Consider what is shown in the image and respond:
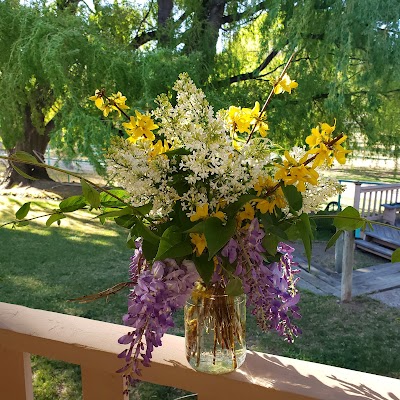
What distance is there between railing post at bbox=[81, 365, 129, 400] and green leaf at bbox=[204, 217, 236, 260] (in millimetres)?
200

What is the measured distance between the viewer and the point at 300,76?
10.7 ft

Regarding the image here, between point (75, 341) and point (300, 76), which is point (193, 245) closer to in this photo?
point (75, 341)

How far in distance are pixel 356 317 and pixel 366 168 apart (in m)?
1.87

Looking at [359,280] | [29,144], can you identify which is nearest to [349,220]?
[359,280]

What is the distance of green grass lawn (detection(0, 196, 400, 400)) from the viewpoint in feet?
6.47

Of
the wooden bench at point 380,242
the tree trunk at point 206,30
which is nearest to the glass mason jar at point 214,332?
the tree trunk at point 206,30

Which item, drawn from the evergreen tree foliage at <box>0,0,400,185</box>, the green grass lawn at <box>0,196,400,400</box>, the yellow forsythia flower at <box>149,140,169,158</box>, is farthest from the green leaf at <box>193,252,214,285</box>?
the evergreen tree foliage at <box>0,0,400,185</box>

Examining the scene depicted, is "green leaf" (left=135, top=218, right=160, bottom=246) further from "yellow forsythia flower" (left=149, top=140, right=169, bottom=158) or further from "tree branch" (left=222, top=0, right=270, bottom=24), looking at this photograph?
"tree branch" (left=222, top=0, right=270, bottom=24)

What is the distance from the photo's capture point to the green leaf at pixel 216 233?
14.9 inches

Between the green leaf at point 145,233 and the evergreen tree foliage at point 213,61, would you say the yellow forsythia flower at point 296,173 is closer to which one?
the green leaf at point 145,233

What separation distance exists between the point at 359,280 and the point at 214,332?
277 cm

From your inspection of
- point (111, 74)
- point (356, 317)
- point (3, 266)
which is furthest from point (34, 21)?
point (356, 317)

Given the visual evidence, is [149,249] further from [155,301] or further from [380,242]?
[380,242]

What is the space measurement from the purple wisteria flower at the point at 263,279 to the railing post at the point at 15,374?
28cm
